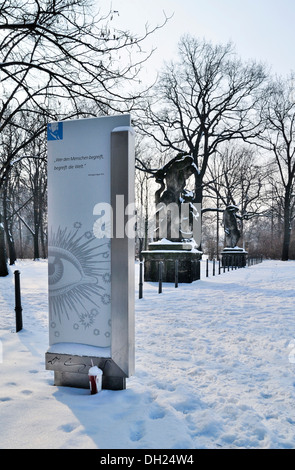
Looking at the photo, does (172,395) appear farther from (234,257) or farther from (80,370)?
(234,257)

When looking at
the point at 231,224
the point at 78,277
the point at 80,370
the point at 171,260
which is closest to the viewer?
the point at 80,370

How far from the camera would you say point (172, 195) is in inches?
587

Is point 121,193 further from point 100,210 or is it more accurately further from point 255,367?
A: point 255,367

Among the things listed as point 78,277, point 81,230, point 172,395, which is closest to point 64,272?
point 78,277

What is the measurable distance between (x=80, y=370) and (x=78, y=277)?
0.91 meters

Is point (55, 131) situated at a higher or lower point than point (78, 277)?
higher

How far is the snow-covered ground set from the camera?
8.38 ft

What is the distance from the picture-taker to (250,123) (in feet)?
97.2

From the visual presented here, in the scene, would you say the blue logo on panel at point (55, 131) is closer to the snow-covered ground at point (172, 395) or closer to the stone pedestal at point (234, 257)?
the snow-covered ground at point (172, 395)

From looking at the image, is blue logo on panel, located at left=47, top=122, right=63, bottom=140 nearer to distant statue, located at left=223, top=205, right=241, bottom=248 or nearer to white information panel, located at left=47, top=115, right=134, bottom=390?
white information panel, located at left=47, top=115, right=134, bottom=390

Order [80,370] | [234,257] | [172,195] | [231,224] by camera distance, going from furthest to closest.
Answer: [231,224]
[234,257]
[172,195]
[80,370]

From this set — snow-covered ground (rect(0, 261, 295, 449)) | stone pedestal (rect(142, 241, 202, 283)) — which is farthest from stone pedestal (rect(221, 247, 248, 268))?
snow-covered ground (rect(0, 261, 295, 449))

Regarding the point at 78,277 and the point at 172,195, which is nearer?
the point at 78,277

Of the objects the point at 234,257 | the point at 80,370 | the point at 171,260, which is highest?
the point at 171,260
